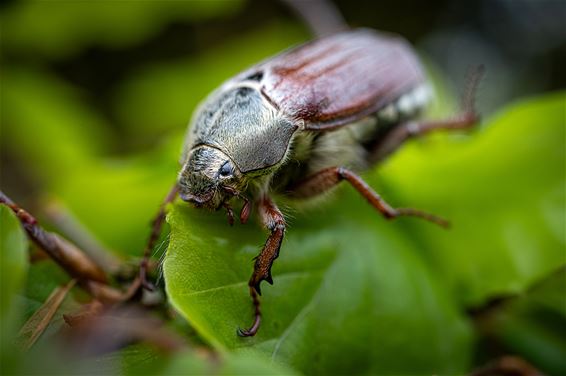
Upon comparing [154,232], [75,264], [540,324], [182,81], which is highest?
[75,264]

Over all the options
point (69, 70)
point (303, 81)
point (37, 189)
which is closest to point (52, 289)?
point (303, 81)

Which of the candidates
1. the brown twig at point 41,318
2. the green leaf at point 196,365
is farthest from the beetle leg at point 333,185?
the green leaf at point 196,365

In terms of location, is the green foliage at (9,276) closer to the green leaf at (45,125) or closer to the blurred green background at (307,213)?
the blurred green background at (307,213)

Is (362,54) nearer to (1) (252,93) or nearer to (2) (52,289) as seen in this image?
(1) (252,93)

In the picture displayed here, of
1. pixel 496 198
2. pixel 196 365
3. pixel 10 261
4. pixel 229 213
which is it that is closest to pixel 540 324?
pixel 496 198

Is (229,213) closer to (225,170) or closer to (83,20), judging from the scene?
(225,170)

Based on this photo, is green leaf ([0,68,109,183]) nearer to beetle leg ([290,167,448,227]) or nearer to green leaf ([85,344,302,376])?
beetle leg ([290,167,448,227])
